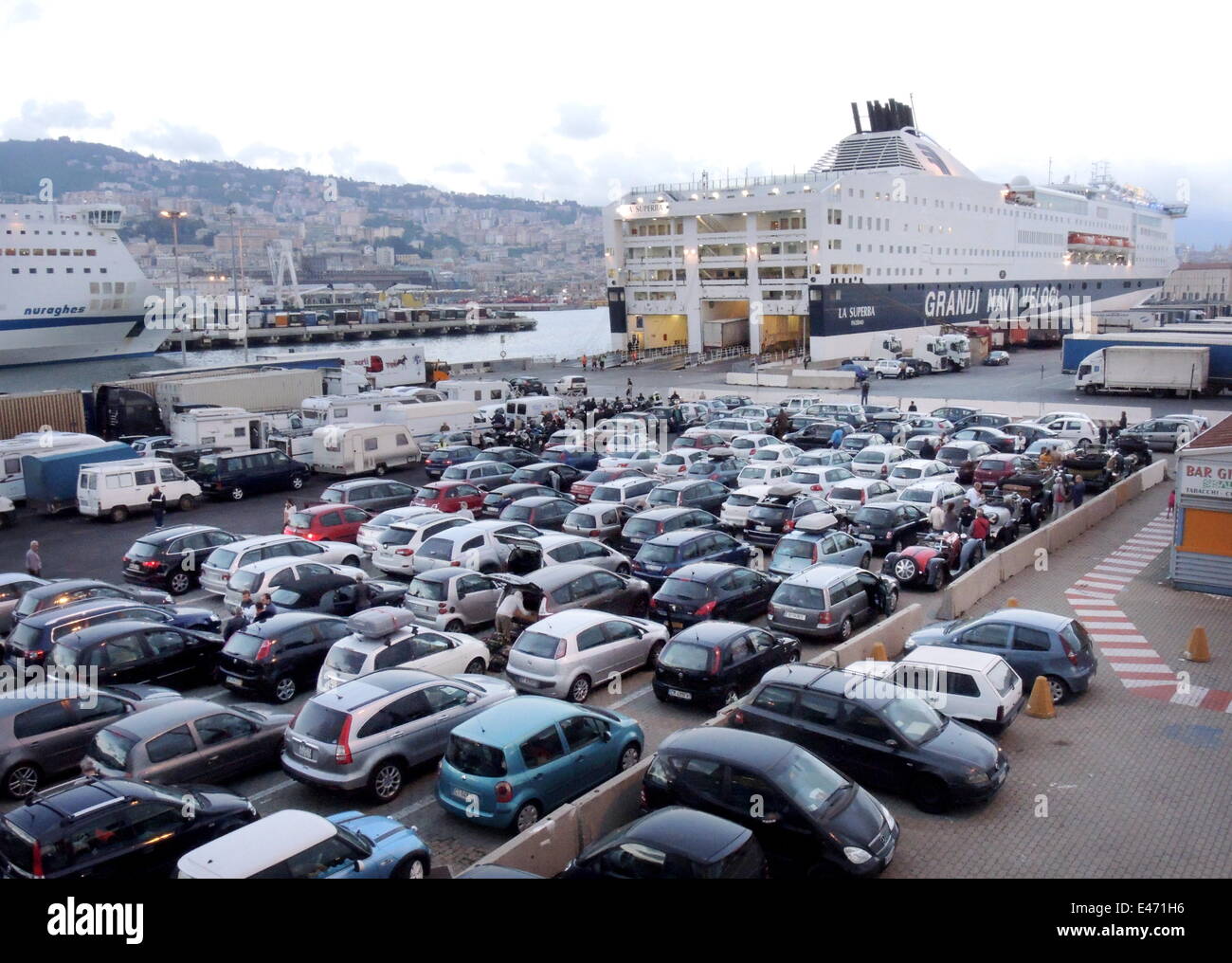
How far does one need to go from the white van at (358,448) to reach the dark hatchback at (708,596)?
56.9 feet

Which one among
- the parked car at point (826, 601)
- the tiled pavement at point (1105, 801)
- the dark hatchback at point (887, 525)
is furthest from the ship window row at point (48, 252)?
the tiled pavement at point (1105, 801)

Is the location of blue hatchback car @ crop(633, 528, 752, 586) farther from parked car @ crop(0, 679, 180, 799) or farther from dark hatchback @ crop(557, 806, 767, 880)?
dark hatchback @ crop(557, 806, 767, 880)

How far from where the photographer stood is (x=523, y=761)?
8.95 m

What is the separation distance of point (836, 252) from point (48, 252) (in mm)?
62120

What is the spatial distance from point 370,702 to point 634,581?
21.0 feet

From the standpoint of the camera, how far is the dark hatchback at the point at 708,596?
14.2 metres

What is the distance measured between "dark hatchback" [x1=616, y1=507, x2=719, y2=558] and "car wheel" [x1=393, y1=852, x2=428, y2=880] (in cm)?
1096

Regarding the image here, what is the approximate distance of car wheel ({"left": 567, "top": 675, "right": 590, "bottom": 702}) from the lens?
11992 mm

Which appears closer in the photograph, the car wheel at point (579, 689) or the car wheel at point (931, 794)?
the car wheel at point (931, 794)

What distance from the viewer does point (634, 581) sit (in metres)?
15.6

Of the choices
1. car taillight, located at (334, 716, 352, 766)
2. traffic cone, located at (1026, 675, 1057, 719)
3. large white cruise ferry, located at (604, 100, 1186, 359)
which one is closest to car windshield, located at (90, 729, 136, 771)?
car taillight, located at (334, 716, 352, 766)

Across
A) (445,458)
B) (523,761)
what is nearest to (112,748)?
(523,761)

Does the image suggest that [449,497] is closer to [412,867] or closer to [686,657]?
[686,657]

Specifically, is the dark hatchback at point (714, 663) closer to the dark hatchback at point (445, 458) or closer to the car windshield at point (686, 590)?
the car windshield at point (686, 590)
